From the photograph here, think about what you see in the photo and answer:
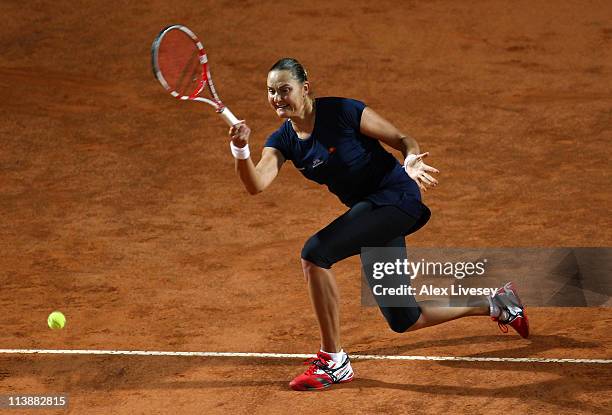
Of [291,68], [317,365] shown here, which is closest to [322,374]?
[317,365]

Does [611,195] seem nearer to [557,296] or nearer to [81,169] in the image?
[557,296]

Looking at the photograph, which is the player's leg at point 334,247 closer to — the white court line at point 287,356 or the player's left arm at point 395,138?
the player's left arm at point 395,138

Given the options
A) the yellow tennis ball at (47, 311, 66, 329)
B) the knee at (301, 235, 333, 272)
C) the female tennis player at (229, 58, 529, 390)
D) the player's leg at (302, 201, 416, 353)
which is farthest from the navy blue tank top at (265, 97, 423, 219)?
the yellow tennis ball at (47, 311, 66, 329)

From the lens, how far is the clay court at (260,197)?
24.5ft

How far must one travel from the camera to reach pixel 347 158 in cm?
729

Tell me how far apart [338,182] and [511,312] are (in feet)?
4.87

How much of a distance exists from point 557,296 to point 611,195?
222 centimetres

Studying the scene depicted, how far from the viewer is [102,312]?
8625mm

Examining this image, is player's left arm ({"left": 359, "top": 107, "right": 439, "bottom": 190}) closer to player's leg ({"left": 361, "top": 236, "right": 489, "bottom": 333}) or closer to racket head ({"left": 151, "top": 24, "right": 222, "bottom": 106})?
player's leg ({"left": 361, "top": 236, "right": 489, "bottom": 333})

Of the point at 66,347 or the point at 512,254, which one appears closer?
the point at 66,347

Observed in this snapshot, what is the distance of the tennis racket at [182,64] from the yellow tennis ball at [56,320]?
1.91 metres

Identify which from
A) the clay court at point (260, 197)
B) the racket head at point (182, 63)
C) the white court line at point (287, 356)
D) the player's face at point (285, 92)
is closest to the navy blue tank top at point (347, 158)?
the player's face at point (285, 92)

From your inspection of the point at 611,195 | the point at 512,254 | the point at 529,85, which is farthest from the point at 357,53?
the point at 512,254

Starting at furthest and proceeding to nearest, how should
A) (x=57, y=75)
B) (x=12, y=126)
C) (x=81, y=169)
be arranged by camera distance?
(x=57, y=75) → (x=12, y=126) → (x=81, y=169)
